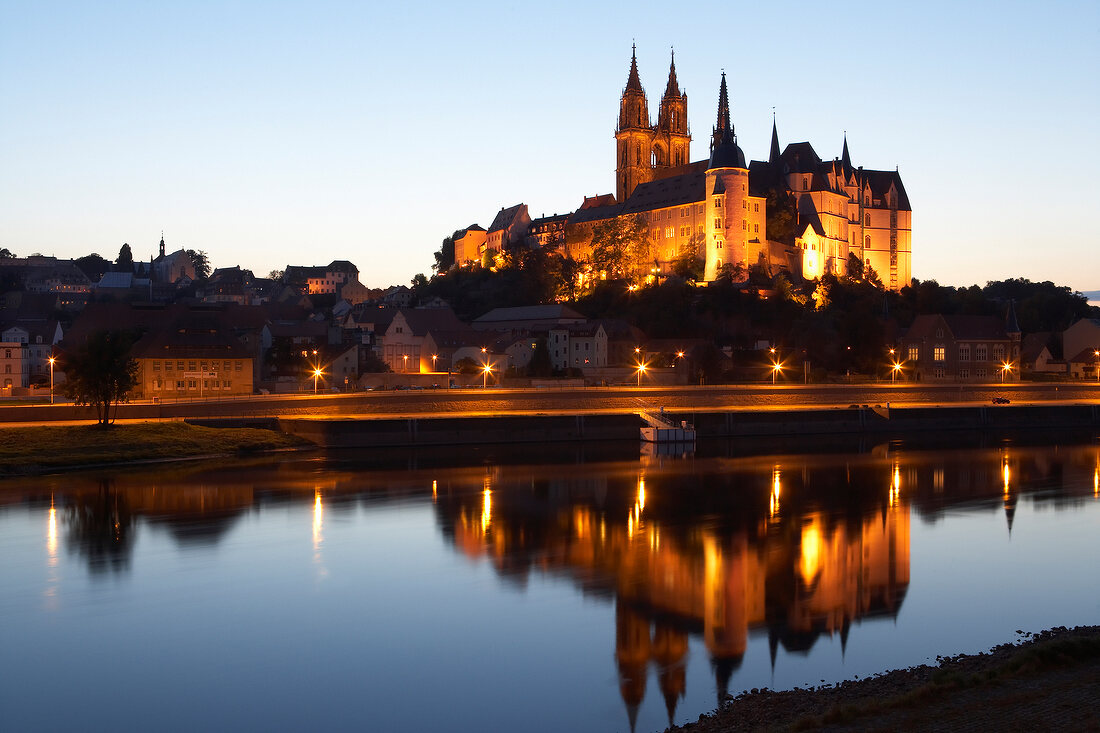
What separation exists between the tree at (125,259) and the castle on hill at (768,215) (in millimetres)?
70023

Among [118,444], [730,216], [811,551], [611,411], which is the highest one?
[730,216]

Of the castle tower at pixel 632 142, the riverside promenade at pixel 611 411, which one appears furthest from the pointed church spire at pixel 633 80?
the riverside promenade at pixel 611 411

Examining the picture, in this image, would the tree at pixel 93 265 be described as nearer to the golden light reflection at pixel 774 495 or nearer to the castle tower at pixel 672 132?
the castle tower at pixel 672 132

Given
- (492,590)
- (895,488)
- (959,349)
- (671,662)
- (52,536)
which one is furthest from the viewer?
(959,349)

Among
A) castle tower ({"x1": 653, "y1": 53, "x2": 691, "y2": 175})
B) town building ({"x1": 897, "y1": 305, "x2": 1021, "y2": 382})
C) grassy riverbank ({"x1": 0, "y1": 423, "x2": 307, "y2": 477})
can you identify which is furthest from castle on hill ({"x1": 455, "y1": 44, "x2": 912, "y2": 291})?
grassy riverbank ({"x1": 0, "y1": 423, "x2": 307, "y2": 477})

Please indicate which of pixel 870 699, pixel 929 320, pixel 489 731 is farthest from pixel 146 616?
pixel 929 320

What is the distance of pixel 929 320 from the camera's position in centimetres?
7931

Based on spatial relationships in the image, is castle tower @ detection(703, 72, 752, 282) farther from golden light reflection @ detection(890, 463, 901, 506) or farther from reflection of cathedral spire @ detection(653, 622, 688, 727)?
reflection of cathedral spire @ detection(653, 622, 688, 727)

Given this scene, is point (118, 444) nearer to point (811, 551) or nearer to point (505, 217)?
point (811, 551)

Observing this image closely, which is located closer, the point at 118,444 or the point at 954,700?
the point at 954,700

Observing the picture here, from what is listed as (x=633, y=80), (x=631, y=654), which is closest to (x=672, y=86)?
(x=633, y=80)

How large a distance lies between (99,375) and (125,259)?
418 feet

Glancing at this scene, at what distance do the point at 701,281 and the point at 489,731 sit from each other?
8036 centimetres

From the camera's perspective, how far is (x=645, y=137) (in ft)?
408
